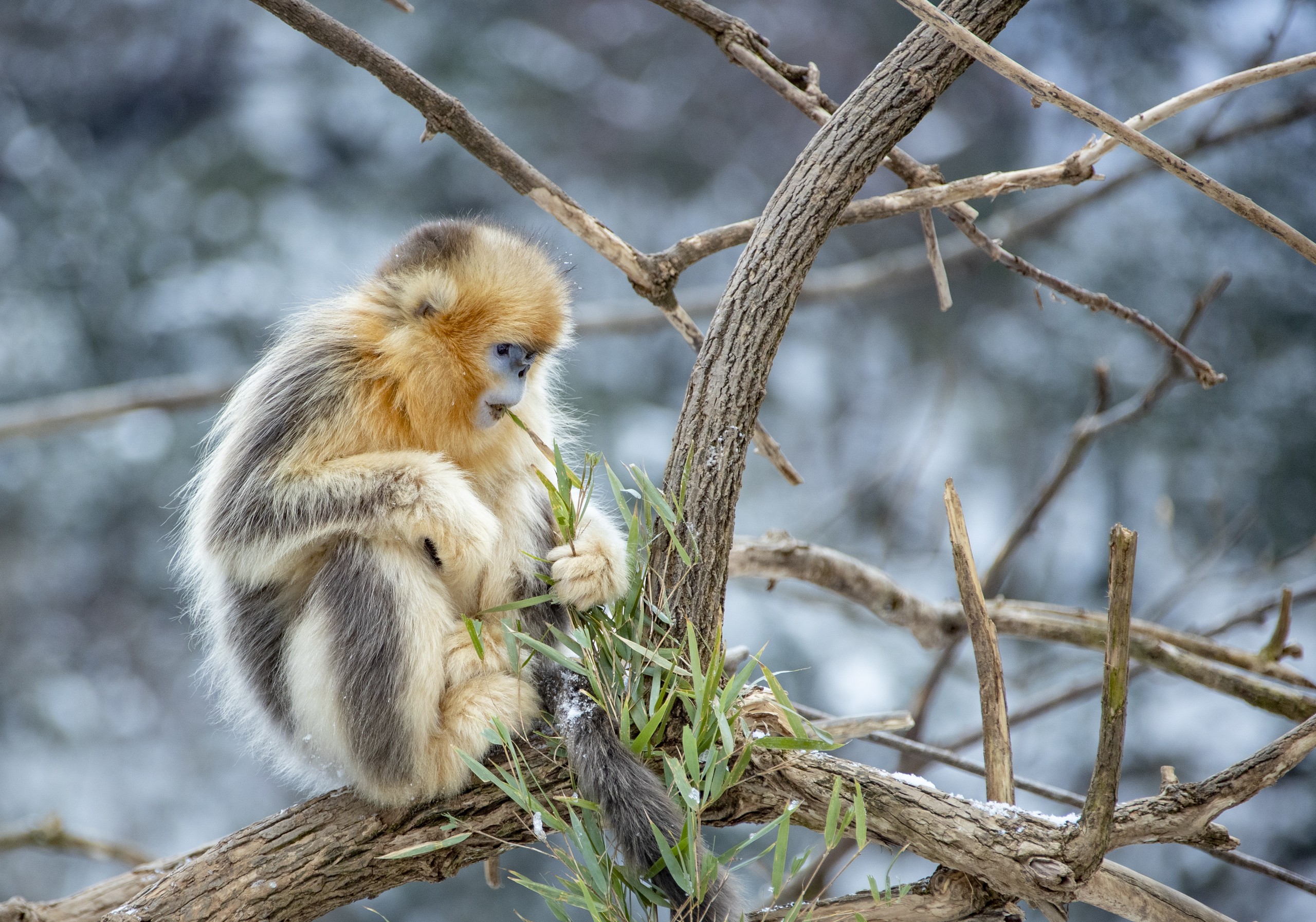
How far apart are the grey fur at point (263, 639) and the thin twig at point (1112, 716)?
1543 millimetres

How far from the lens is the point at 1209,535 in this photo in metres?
5.41

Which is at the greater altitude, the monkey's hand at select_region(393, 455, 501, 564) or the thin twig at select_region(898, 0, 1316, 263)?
the thin twig at select_region(898, 0, 1316, 263)

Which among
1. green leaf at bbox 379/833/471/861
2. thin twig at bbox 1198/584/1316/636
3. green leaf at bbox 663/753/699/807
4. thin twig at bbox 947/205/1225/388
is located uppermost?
thin twig at bbox 947/205/1225/388

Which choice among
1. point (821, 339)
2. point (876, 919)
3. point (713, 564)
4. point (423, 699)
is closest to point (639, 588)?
point (713, 564)

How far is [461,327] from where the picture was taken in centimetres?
205

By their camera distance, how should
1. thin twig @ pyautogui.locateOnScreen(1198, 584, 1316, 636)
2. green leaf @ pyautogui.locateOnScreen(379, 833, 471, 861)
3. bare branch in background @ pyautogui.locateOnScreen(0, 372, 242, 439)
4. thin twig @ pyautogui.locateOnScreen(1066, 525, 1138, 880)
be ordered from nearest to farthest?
thin twig @ pyautogui.locateOnScreen(1066, 525, 1138, 880) < green leaf @ pyautogui.locateOnScreen(379, 833, 471, 861) < thin twig @ pyautogui.locateOnScreen(1198, 584, 1316, 636) < bare branch in background @ pyautogui.locateOnScreen(0, 372, 242, 439)

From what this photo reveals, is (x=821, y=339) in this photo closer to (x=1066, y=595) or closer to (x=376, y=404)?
(x=1066, y=595)

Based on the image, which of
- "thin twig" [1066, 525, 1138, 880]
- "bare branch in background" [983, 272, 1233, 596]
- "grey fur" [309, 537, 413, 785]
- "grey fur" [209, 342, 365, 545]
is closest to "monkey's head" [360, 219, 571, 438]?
"grey fur" [209, 342, 365, 545]

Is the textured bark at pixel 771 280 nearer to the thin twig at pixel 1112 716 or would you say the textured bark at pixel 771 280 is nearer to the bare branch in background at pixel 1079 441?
the thin twig at pixel 1112 716

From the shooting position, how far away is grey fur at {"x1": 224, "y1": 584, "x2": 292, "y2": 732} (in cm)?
207

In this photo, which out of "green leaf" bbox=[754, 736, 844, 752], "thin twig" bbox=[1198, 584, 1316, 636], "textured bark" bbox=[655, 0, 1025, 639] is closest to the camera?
"green leaf" bbox=[754, 736, 844, 752]

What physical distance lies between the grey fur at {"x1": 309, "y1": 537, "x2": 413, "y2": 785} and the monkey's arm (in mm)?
68

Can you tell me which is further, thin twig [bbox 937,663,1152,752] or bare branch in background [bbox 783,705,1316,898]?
thin twig [bbox 937,663,1152,752]

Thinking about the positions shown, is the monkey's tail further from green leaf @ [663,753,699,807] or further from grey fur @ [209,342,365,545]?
grey fur @ [209,342,365,545]
